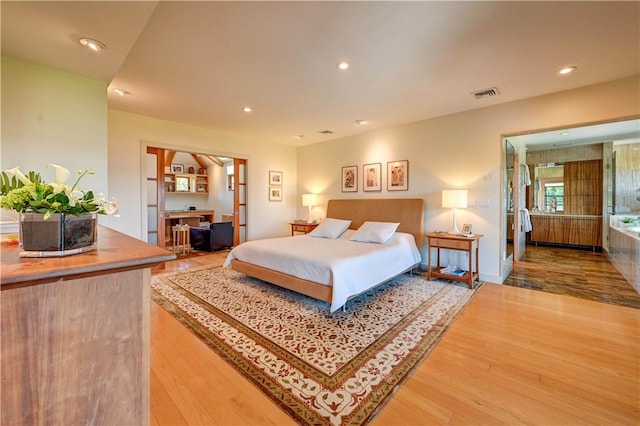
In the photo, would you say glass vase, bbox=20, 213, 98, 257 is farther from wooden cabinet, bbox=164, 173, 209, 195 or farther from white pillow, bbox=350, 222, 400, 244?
wooden cabinet, bbox=164, 173, 209, 195

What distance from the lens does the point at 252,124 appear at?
494 centimetres

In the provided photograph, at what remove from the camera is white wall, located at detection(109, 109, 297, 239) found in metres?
4.31

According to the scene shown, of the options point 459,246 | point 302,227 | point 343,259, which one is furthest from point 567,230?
point 343,259

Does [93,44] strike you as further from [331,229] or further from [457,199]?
[457,199]

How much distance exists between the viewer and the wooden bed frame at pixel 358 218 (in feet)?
9.73

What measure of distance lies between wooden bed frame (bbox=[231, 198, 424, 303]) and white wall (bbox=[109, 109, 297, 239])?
4.76ft

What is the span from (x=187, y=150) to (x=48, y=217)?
4.46 meters

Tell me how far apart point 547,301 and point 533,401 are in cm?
210

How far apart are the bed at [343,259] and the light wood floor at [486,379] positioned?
3.18 ft

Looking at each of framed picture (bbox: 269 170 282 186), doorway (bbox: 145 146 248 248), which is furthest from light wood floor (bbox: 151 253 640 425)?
doorway (bbox: 145 146 248 248)

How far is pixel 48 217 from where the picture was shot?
38.1 inches


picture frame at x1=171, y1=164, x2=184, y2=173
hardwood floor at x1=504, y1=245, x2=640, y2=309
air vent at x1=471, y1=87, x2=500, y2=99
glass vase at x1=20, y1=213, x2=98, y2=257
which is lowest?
hardwood floor at x1=504, y1=245, x2=640, y2=309

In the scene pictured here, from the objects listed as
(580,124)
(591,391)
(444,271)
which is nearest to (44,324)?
(591,391)

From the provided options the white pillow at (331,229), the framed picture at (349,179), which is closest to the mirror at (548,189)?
the framed picture at (349,179)
